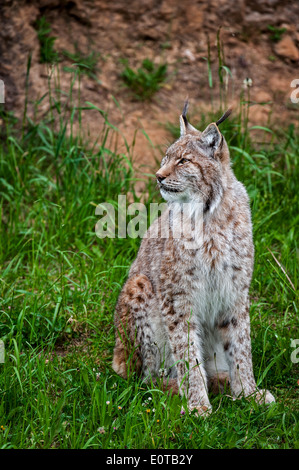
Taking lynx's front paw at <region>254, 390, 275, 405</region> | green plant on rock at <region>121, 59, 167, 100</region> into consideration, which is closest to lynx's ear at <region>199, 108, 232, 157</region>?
lynx's front paw at <region>254, 390, 275, 405</region>

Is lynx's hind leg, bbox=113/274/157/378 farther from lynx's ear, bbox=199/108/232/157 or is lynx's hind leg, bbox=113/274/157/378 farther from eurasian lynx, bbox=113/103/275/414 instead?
lynx's ear, bbox=199/108/232/157

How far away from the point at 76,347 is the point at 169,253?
0.96 meters

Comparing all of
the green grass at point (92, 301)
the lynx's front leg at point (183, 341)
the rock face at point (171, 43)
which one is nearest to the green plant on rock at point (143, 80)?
the rock face at point (171, 43)

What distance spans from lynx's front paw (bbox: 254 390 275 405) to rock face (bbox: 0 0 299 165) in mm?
3431

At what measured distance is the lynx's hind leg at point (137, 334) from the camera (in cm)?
406

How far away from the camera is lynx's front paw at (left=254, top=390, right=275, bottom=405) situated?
370cm

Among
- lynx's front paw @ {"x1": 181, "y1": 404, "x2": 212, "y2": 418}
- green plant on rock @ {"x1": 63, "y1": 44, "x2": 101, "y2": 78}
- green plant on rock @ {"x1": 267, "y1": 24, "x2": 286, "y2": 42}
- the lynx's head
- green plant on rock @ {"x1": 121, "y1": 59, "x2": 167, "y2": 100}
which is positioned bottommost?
lynx's front paw @ {"x1": 181, "y1": 404, "x2": 212, "y2": 418}

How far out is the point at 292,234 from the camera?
527cm

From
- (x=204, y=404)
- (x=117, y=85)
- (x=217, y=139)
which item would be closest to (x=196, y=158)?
(x=217, y=139)

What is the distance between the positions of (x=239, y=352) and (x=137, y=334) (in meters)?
0.63

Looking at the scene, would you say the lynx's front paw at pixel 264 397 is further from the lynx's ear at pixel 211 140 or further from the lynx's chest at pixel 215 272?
the lynx's ear at pixel 211 140

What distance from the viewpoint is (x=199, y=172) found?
12.7 ft

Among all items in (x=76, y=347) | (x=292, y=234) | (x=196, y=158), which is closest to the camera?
(x=196, y=158)

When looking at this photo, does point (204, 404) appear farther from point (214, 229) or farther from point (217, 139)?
point (217, 139)
